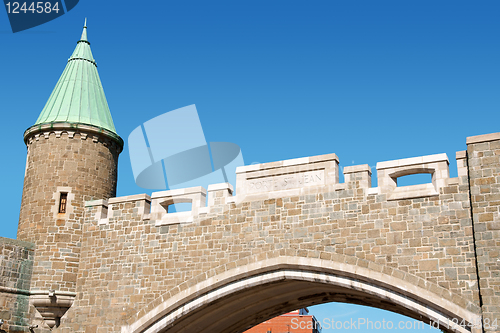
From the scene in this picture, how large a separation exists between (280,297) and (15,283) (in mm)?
7477

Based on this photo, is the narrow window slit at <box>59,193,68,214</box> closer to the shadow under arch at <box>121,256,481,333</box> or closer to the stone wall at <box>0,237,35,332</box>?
the stone wall at <box>0,237,35,332</box>

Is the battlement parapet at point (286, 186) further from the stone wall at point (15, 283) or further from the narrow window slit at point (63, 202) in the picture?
the stone wall at point (15, 283)

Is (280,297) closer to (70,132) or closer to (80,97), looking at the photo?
(70,132)

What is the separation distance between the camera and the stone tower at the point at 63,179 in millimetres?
16094

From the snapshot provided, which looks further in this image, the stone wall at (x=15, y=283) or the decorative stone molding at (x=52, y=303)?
the decorative stone molding at (x=52, y=303)

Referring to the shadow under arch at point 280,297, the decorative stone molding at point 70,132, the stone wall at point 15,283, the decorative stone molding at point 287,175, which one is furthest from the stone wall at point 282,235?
the decorative stone molding at point 70,132

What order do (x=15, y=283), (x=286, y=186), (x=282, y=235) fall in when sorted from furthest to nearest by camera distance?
1. (x=15, y=283)
2. (x=286, y=186)
3. (x=282, y=235)

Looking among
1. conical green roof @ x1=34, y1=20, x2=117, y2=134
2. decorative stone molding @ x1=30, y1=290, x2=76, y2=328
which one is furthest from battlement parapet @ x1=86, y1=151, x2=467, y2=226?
conical green roof @ x1=34, y1=20, x2=117, y2=134

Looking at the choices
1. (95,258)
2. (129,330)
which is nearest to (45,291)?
(95,258)

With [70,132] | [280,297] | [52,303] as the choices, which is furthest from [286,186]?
[52,303]

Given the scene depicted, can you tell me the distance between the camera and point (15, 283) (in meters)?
15.6

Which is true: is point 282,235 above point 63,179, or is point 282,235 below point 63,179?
below

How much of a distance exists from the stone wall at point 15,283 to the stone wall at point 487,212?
1193 centimetres

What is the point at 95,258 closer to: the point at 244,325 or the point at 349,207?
the point at 244,325
